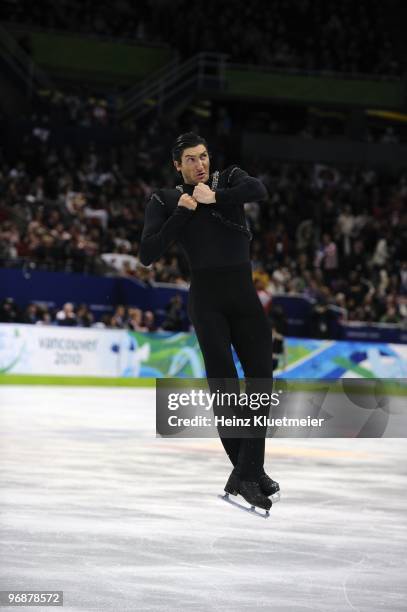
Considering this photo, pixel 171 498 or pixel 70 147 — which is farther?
pixel 70 147

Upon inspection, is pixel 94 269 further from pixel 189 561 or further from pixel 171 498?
pixel 189 561

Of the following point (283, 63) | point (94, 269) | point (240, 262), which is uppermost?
point (283, 63)

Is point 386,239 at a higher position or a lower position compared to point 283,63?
lower

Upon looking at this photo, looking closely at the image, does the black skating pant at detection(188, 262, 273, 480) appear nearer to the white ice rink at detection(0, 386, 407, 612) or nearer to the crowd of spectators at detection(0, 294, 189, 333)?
the white ice rink at detection(0, 386, 407, 612)

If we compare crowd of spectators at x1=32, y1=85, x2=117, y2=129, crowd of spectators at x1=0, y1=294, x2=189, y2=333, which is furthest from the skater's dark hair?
crowd of spectators at x1=32, y1=85, x2=117, y2=129

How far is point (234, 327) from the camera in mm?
5375

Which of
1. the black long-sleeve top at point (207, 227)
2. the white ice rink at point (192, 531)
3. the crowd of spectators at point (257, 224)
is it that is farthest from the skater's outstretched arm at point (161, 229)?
the crowd of spectators at point (257, 224)

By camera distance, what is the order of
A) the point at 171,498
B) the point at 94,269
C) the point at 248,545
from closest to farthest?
the point at 248,545
the point at 171,498
the point at 94,269

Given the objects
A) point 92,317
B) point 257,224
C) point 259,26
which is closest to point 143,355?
point 92,317

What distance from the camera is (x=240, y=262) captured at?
17.4 ft

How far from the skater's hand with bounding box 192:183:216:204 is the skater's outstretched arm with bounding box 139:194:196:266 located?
35 millimetres

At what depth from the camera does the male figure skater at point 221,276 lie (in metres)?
5.23

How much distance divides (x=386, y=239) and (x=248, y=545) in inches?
952

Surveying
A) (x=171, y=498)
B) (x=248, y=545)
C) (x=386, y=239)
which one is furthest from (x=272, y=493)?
(x=386, y=239)
